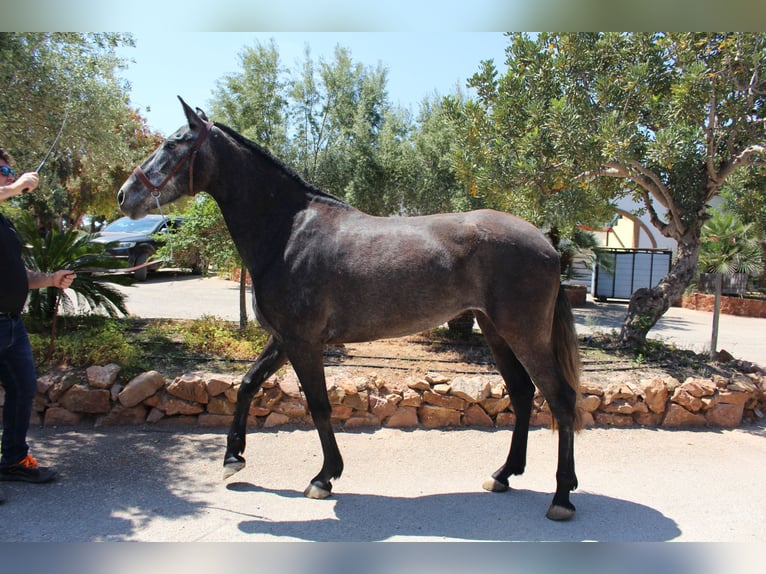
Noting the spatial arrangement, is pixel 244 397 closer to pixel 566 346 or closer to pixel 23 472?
pixel 23 472

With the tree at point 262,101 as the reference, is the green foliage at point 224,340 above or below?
below

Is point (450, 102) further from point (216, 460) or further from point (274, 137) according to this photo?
point (216, 460)

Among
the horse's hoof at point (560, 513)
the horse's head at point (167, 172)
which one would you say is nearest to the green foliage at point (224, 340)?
the horse's head at point (167, 172)

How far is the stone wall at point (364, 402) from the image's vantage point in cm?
500

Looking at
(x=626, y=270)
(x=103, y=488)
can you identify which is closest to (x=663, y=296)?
(x=103, y=488)

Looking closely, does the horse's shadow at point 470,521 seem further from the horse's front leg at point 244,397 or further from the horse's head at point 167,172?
the horse's head at point 167,172

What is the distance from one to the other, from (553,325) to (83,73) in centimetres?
569

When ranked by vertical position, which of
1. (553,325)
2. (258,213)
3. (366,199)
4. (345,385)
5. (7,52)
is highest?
(7,52)

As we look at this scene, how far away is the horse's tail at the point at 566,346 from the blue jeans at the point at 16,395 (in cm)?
368

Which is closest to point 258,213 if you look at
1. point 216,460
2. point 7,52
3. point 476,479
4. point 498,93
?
point 216,460

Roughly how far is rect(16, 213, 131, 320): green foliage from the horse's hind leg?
181 inches

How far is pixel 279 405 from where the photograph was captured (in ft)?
16.7

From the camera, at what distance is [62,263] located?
6.12 meters

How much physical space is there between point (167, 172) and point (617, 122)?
16.3ft
